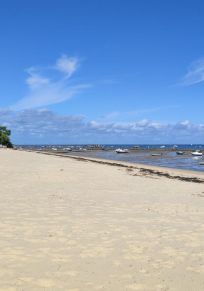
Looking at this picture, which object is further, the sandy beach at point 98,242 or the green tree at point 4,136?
the green tree at point 4,136

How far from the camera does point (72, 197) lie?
15.7 meters

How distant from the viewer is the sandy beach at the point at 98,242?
6.80m

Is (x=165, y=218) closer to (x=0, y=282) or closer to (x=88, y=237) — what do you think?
(x=88, y=237)

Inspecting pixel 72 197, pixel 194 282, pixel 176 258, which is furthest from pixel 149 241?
pixel 72 197

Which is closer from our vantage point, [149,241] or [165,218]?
[149,241]

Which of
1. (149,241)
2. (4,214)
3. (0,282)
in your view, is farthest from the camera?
(4,214)

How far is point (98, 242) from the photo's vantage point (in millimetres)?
9188

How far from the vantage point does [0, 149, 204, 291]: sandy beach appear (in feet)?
22.3

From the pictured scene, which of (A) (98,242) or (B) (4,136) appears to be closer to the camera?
(A) (98,242)

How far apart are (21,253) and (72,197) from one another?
7.64 metres

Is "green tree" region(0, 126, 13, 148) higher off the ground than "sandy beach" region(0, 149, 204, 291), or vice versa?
"green tree" region(0, 126, 13, 148)

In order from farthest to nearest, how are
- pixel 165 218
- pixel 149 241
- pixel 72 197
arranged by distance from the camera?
pixel 72 197, pixel 165 218, pixel 149 241

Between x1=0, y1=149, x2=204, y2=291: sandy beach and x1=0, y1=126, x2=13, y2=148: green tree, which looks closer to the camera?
x1=0, y1=149, x2=204, y2=291: sandy beach

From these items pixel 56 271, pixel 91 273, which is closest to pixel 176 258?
pixel 91 273
